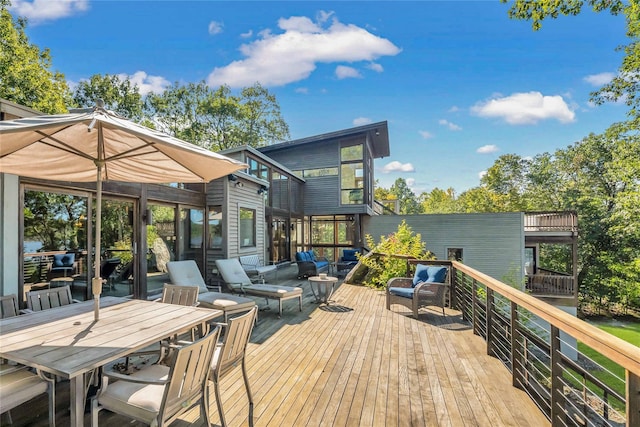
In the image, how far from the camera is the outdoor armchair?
505 centimetres

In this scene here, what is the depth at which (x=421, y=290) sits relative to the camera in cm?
509

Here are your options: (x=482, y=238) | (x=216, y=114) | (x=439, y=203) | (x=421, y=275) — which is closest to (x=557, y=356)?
(x=421, y=275)

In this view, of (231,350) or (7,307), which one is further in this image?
(7,307)

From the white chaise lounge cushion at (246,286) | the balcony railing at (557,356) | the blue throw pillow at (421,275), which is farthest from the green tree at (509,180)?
the white chaise lounge cushion at (246,286)

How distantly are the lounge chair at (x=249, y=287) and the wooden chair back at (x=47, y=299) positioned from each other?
280 cm

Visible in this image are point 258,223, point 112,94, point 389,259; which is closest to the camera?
point 389,259

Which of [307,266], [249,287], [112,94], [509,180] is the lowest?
[307,266]

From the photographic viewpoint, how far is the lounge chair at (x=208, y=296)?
433 centimetres

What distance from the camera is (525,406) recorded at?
2.50 m

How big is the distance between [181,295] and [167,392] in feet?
6.46

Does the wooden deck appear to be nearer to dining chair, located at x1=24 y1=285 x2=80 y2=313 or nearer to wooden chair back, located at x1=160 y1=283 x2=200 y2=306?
dining chair, located at x1=24 y1=285 x2=80 y2=313

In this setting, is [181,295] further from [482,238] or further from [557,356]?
[482,238]

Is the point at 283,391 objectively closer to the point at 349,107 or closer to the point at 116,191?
the point at 116,191

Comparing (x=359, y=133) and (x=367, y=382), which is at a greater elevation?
(x=359, y=133)
